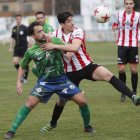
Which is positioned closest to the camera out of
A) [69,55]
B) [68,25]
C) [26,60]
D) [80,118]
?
[26,60]

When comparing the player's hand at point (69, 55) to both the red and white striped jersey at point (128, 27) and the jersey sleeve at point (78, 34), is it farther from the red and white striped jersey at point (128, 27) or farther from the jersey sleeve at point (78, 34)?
the red and white striped jersey at point (128, 27)

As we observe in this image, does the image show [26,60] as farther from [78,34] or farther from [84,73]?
[84,73]

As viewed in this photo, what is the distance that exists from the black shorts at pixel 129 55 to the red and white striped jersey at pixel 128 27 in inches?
3.8

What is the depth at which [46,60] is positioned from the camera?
29.1 ft

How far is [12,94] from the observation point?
14.9 meters

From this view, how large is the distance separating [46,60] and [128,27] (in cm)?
480

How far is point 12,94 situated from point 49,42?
632 cm

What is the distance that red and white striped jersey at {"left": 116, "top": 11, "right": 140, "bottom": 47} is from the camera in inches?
519

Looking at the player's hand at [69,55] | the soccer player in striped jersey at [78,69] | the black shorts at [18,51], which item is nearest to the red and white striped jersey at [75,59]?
the soccer player in striped jersey at [78,69]

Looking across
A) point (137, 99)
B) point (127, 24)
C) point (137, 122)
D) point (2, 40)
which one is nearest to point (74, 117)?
point (137, 122)

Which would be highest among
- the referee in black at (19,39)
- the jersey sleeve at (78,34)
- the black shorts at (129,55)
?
the jersey sleeve at (78,34)

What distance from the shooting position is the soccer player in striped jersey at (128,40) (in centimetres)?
1319

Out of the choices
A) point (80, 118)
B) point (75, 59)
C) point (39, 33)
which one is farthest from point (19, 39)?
point (39, 33)

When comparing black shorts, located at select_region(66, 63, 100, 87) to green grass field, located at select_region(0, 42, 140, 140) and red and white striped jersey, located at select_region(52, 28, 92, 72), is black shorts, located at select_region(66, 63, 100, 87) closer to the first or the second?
red and white striped jersey, located at select_region(52, 28, 92, 72)
